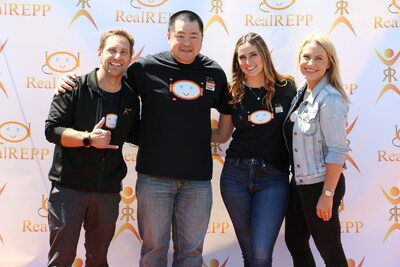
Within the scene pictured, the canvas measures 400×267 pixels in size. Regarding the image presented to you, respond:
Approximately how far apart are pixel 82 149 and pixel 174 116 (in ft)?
1.74

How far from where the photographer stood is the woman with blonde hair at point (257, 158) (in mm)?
2283

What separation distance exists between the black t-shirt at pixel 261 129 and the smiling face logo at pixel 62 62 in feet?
4.17

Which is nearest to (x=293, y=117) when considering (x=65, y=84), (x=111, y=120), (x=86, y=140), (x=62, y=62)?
(x=111, y=120)

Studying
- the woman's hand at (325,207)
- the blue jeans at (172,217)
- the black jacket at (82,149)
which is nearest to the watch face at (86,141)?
the black jacket at (82,149)

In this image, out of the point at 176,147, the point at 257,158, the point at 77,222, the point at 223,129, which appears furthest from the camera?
the point at 223,129

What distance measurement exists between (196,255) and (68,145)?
95 centimetres

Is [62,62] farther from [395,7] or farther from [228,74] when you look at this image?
[395,7]

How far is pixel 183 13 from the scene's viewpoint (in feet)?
7.72

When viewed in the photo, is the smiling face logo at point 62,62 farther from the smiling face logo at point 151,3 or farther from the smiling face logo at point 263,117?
the smiling face logo at point 263,117

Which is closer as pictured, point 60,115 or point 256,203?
point 60,115

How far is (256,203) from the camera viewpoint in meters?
2.32

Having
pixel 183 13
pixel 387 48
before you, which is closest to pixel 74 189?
pixel 183 13

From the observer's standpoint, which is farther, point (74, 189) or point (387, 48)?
point (387, 48)

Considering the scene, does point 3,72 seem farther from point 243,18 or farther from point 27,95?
point 243,18
